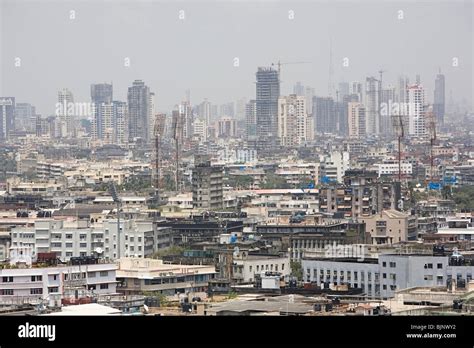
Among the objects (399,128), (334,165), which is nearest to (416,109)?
(334,165)

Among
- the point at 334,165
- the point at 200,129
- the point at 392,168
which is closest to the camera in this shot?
the point at 392,168

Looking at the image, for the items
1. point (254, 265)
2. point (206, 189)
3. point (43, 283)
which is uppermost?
point (206, 189)

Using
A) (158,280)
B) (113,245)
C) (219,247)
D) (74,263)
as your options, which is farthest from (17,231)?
(74,263)

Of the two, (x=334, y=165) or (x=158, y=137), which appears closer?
(x=334, y=165)

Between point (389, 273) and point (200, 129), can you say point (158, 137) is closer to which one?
point (200, 129)

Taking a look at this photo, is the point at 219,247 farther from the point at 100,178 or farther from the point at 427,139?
the point at 427,139

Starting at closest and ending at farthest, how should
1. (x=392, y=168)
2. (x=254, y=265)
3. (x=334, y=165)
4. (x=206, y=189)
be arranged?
(x=254, y=265)
(x=206, y=189)
(x=392, y=168)
(x=334, y=165)

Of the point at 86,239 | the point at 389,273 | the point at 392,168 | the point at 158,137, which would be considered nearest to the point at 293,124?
the point at 158,137

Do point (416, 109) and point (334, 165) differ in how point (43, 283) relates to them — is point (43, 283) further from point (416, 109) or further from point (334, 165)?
point (416, 109)

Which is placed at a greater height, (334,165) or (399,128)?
(399,128)

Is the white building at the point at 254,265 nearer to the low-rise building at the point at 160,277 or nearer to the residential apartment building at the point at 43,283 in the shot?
the low-rise building at the point at 160,277

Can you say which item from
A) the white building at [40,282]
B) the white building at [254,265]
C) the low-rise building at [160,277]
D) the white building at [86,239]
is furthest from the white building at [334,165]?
the white building at [40,282]
